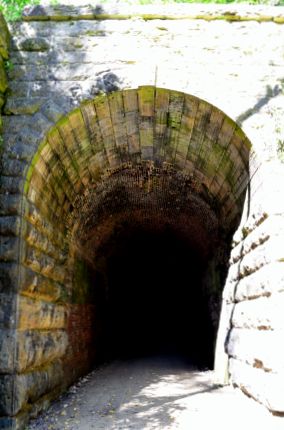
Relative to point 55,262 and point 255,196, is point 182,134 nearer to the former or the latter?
point 255,196

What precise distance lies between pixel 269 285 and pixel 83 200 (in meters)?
3.77

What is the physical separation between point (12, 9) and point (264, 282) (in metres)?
4.92

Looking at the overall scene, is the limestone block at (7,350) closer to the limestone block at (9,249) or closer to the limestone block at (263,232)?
the limestone block at (9,249)

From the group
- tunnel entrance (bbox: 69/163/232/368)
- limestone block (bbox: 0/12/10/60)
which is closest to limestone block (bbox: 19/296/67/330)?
tunnel entrance (bbox: 69/163/232/368)

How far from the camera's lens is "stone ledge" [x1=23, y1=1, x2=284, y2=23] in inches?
227

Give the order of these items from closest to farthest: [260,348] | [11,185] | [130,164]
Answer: [260,348], [11,185], [130,164]

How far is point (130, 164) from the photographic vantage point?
24.2 feet

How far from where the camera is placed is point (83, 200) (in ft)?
24.0

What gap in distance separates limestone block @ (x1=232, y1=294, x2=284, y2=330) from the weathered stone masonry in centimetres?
2

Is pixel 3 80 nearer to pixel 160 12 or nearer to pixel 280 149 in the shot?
pixel 160 12

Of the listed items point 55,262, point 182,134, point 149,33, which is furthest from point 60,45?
point 55,262

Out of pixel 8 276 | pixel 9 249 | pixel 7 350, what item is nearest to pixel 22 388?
pixel 7 350

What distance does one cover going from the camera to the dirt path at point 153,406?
469 cm

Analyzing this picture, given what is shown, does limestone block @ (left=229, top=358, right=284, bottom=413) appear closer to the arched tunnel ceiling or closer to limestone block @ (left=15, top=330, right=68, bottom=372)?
the arched tunnel ceiling
